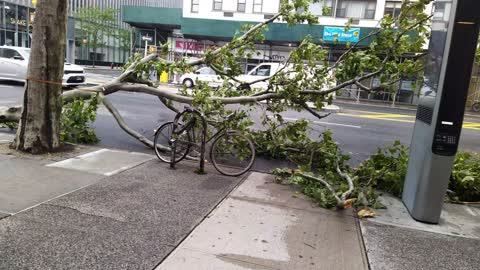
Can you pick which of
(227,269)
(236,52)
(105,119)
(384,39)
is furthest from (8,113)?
(384,39)

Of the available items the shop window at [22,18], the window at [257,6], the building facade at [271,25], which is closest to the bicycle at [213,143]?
the building facade at [271,25]

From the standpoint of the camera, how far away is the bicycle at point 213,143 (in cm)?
653

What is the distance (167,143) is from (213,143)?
1051 mm

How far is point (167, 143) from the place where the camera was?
723 cm

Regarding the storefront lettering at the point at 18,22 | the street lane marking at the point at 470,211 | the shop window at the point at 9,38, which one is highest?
the storefront lettering at the point at 18,22

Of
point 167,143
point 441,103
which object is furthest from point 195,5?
point 441,103

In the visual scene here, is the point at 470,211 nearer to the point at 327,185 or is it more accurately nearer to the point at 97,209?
the point at 327,185

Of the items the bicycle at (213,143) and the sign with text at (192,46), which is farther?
the sign with text at (192,46)

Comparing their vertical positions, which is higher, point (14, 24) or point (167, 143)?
point (14, 24)

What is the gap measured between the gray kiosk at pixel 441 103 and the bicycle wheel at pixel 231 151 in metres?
2.53

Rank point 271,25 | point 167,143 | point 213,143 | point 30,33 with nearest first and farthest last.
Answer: point 213,143 → point 167,143 → point 271,25 → point 30,33

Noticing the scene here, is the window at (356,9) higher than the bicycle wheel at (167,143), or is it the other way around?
the window at (356,9)

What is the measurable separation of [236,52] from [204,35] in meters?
26.3

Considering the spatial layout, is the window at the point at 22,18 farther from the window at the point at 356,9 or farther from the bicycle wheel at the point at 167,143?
the bicycle wheel at the point at 167,143
